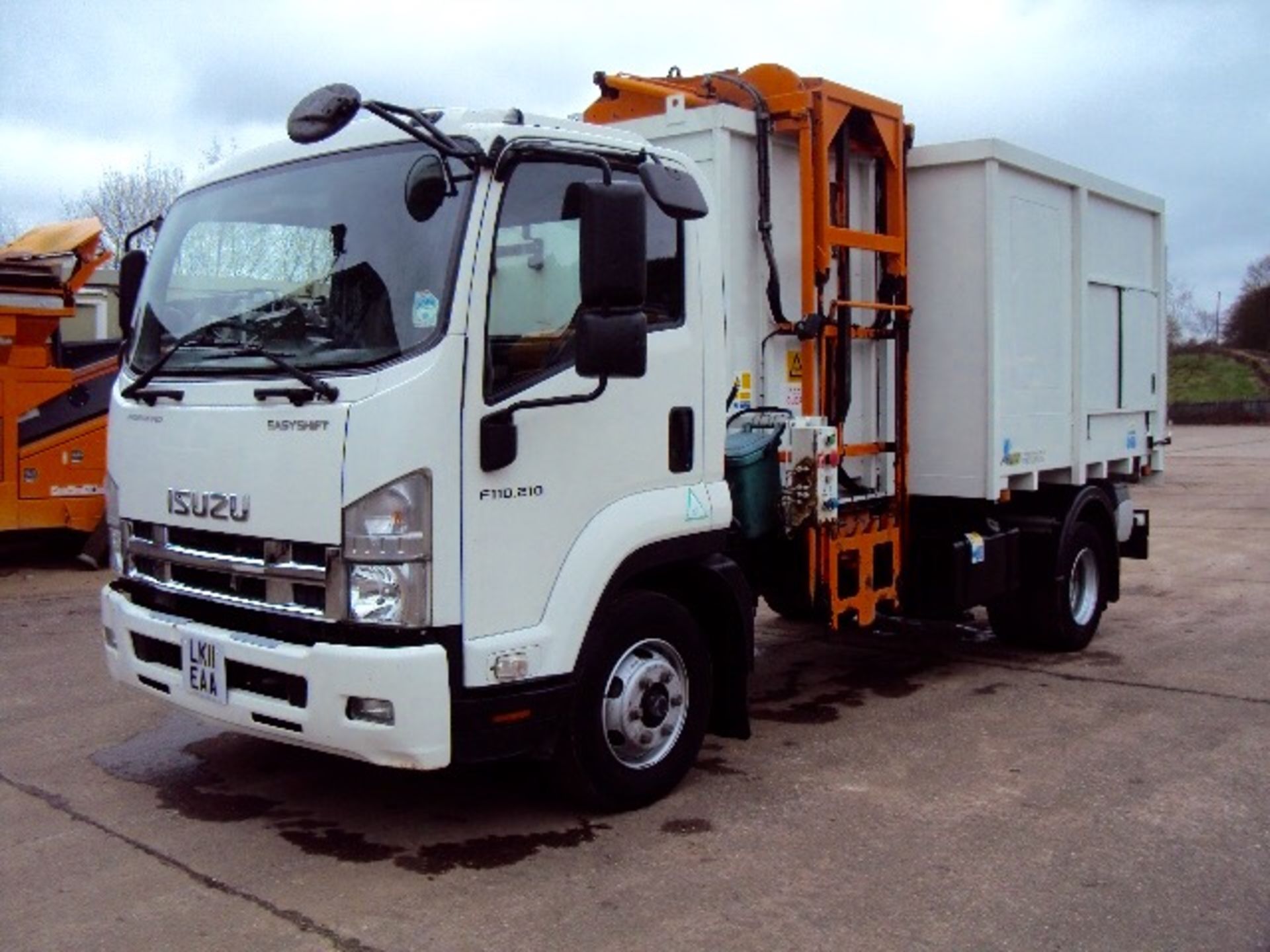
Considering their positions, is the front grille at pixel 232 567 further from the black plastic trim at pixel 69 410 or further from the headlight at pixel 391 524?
the black plastic trim at pixel 69 410

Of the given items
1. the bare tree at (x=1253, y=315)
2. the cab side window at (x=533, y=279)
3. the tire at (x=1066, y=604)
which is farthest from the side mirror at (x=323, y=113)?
the bare tree at (x=1253, y=315)

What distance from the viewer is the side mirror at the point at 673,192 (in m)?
4.61

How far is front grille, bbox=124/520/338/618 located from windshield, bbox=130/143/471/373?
612mm

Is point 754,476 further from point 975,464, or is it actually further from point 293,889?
point 293,889

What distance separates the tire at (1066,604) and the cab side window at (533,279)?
4.39 m

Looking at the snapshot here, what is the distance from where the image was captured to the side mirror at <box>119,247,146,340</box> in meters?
5.55

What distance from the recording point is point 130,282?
5574mm

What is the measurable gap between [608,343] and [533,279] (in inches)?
18.5

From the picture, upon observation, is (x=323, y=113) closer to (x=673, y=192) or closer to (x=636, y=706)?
(x=673, y=192)

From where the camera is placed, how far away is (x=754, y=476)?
19.4 ft

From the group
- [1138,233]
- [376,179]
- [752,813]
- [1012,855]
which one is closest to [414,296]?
[376,179]

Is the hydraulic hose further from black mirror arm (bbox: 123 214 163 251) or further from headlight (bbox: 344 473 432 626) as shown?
black mirror arm (bbox: 123 214 163 251)

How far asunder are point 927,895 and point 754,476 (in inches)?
85.1

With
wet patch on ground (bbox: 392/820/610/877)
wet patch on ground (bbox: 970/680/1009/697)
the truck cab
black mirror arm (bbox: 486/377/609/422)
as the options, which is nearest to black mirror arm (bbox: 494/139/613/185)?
the truck cab
